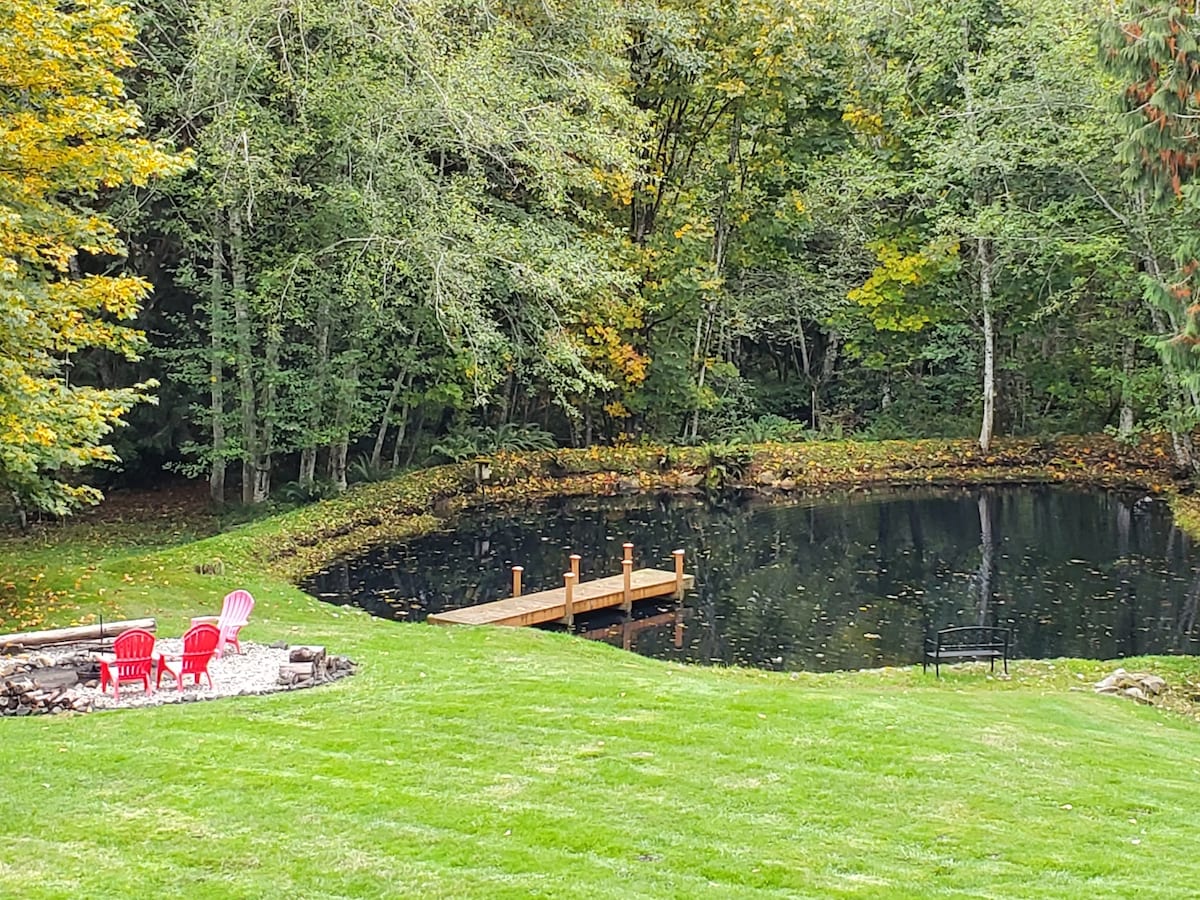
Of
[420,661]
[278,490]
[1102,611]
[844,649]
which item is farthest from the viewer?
[278,490]

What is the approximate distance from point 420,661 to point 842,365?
1033 inches

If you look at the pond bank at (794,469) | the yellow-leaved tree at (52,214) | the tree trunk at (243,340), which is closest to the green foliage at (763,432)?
the pond bank at (794,469)

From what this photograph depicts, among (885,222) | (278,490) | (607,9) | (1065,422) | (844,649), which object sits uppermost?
(607,9)

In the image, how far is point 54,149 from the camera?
39.2ft

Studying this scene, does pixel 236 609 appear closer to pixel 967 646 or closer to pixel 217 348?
pixel 967 646

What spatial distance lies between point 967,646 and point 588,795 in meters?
9.07

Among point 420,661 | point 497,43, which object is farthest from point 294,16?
point 420,661

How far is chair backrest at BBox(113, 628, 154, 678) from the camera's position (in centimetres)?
954

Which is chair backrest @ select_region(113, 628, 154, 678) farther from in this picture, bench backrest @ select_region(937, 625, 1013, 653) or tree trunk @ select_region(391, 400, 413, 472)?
tree trunk @ select_region(391, 400, 413, 472)

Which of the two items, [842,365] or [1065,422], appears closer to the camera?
[1065,422]

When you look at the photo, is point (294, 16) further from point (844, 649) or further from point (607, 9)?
point (844, 649)

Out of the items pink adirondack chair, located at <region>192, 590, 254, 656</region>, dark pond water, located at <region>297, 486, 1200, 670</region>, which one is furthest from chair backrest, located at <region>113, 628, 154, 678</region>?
dark pond water, located at <region>297, 486, 1200, 670</region>

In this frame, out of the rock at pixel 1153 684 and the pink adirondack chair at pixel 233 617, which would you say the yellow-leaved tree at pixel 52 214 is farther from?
the rock at pixel 1153 684

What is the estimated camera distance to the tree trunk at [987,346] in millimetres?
29531
